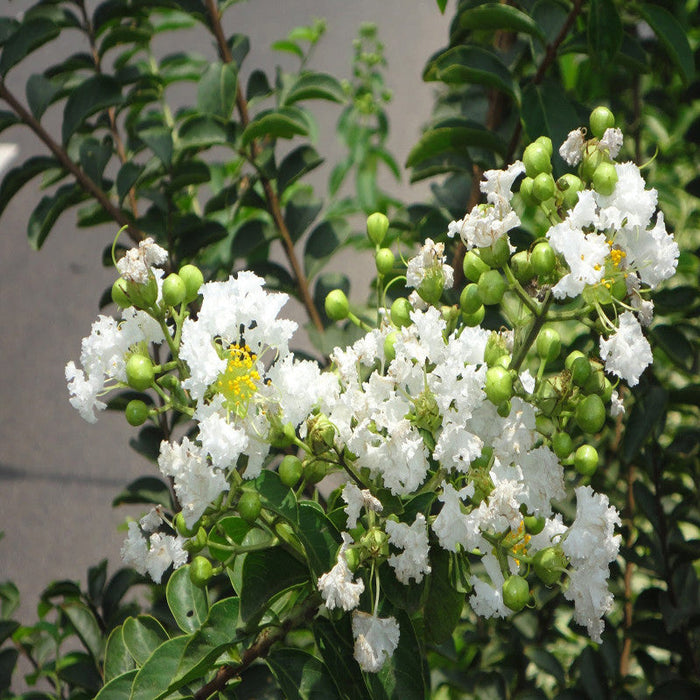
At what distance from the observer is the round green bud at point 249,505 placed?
0.74 m

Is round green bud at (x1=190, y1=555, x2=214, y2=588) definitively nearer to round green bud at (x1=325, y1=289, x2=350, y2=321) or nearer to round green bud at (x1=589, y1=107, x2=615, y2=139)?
round green bud at (x1=325, y1=289, x2=350, y2=321)

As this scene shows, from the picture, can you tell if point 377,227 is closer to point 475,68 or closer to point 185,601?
→ point 475,68

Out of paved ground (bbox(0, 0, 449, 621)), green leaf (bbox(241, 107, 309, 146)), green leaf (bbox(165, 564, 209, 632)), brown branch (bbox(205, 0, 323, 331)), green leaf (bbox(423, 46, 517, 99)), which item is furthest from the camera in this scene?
paved ground (bbox(0, 0, 449, 621))

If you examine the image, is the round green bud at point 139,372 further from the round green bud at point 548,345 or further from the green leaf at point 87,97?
the green leaf at point 87,97

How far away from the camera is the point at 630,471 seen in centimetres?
144

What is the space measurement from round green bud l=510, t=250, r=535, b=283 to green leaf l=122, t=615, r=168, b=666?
0.54 meters

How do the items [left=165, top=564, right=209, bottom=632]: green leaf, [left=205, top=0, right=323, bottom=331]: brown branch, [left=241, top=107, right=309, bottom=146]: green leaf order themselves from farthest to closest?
1. [left=205, top=0, right=323, bottom=331]: brown branch
2. [left=241, top=107, right=309, bottom=146]: green leaf
3. [left=165, top=564, right=209, bottom=632]: green leaf

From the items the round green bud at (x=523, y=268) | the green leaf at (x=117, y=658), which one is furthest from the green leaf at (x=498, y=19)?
the green leaf at (x=117, y=658)

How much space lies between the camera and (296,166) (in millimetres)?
1283

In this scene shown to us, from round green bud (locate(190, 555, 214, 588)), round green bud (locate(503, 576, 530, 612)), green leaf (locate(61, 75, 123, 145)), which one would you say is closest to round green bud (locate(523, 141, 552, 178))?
round green bud (locate(503, 576, 530, 612))

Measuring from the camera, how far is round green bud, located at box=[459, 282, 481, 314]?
79 centimetres

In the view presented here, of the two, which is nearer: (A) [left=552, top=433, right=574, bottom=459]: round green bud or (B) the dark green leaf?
(A) [left=552, top=433, right=574, bottom=459]: round green bud

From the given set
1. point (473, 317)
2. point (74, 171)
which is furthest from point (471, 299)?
point (74, 171)

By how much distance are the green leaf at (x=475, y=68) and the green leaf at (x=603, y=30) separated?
105 millimetres
